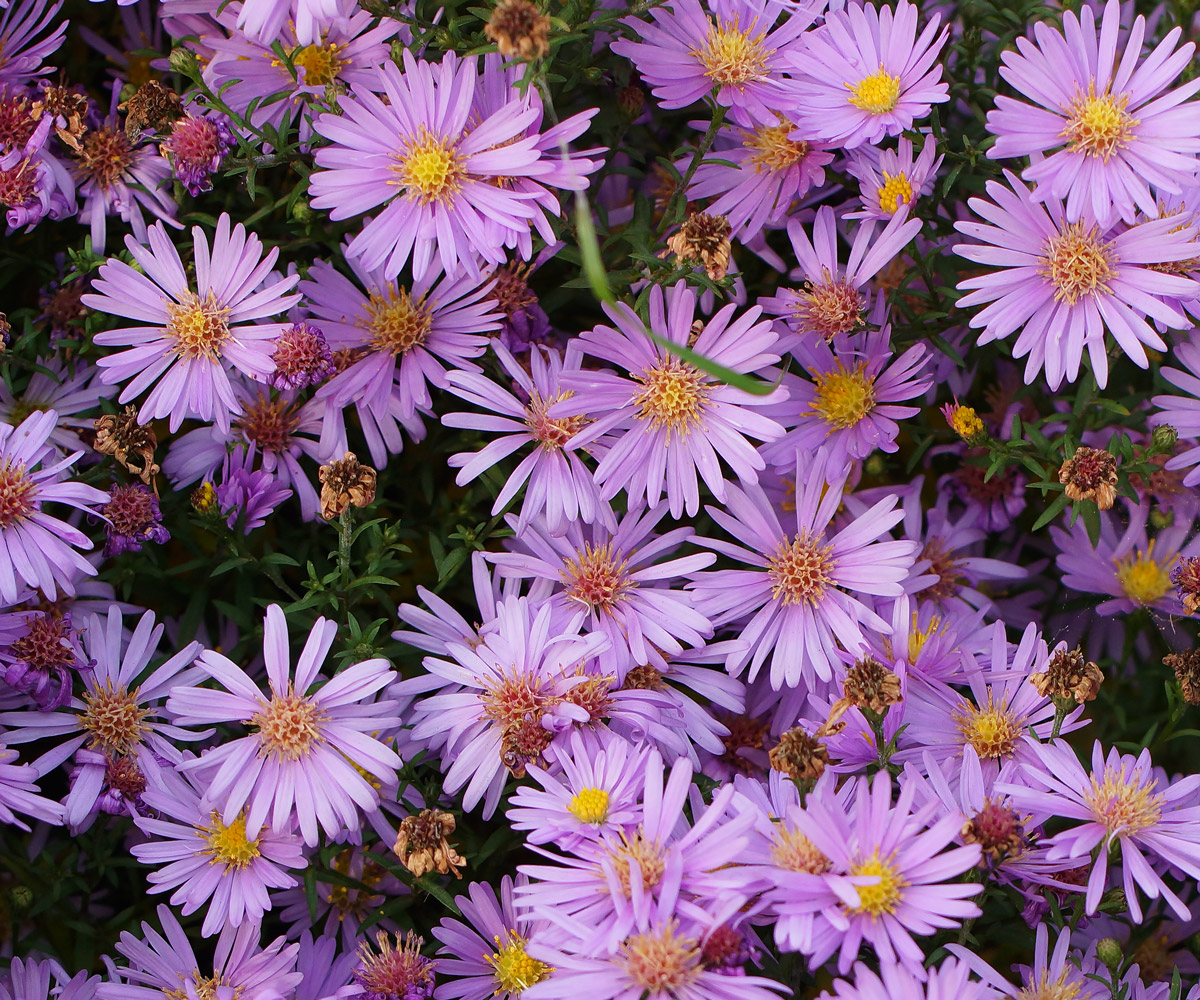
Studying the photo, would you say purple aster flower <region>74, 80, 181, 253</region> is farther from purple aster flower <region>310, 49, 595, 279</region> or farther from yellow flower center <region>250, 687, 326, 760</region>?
yellow flower center <region>250, 687, 326, 760</region>

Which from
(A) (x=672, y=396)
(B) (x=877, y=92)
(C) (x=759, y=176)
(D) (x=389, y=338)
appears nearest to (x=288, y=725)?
(D) (x=389, y=338)

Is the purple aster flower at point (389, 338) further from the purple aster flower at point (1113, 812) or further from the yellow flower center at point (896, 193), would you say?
the purple aster flower at point (1113, 812)

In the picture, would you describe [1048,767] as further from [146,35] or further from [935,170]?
[146,35]

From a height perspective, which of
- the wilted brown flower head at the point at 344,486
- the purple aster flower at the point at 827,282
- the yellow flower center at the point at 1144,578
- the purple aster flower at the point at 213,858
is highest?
the purple aster flower at the point at 827,282

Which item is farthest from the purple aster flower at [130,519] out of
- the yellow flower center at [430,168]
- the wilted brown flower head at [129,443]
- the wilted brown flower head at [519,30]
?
the wilted brown flower head at [519,30]

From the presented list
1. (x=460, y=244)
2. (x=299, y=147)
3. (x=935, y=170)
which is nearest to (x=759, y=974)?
(x=460, y=244)

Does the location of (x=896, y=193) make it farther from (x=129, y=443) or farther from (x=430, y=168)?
(x=129, y=443)
